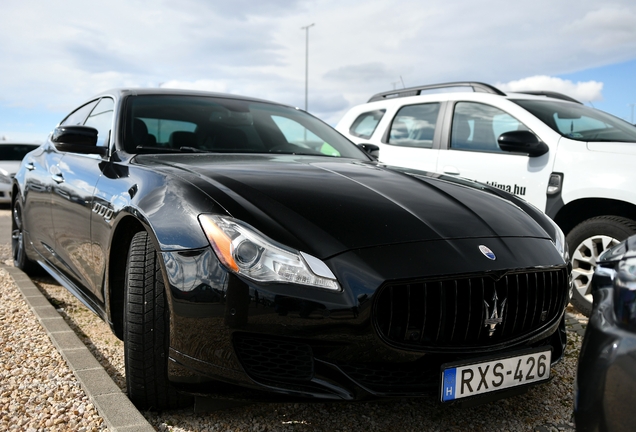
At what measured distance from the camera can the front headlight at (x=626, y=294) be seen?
4.91 feet

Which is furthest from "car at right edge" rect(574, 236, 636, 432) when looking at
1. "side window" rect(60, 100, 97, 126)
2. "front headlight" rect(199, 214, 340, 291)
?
"side window" rect(60, 100, 97, 126)

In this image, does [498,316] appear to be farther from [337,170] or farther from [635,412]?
[337,170]

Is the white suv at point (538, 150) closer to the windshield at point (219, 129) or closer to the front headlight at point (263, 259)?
the windshield at point (219, 129)

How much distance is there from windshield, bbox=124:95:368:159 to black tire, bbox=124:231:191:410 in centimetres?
99

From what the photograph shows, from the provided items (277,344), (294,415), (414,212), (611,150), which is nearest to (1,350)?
(294,415)

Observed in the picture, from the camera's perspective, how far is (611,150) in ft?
14.5

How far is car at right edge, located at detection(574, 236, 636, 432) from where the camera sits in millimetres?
1455

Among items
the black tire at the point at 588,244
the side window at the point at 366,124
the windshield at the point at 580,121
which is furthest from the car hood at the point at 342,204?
the side window at the point at 366,124

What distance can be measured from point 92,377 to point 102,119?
1.79 metres

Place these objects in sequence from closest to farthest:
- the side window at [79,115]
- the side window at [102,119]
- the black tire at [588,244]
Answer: the side window at [102,119] < the black tire at [588,244] < the side window at [79,115]

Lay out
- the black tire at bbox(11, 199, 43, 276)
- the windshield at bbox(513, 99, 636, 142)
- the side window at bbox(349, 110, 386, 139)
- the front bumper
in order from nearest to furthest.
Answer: the front bumper → the windshield at bbox(513, 99, 636, 142) → the black tire at bbox(11, 199, 43, 276) → the side window at bbox(349, 110, 386, 139)

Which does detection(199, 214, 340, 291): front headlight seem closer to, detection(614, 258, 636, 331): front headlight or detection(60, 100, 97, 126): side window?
detection(614, 258, 636, 331): front headlight

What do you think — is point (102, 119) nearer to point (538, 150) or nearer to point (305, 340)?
point (305, 340)

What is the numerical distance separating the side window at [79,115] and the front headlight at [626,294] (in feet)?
12.0
